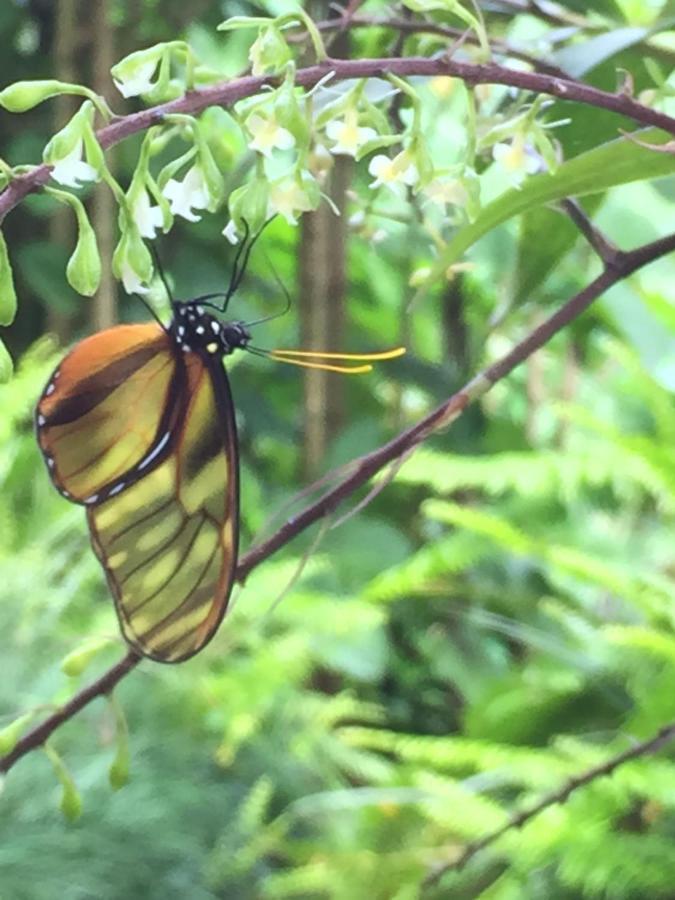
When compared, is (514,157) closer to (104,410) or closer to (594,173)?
(594,173)

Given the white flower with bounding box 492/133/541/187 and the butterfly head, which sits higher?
the white flower with bounding box 492/133/541/187

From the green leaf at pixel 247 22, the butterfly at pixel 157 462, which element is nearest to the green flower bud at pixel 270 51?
the green leaf at pixel 247 22

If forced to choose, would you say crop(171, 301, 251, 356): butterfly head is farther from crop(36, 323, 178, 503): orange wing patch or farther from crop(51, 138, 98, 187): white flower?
crop(51, 138, 98, 187): white flower

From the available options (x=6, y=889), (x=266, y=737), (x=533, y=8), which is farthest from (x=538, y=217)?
(x=266, y=737)

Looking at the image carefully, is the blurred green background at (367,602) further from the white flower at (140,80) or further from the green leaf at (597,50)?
the white flower at (140,80)

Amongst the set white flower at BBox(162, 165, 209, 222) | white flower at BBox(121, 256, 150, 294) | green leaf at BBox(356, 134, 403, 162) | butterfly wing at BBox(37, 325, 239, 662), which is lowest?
butterfly wing at BBox(37, 325, 239, 662)

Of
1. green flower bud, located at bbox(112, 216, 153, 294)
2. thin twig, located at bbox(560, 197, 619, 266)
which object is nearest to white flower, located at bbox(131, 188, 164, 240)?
green flower bud, located at bbox(112, 216, 153, 294)

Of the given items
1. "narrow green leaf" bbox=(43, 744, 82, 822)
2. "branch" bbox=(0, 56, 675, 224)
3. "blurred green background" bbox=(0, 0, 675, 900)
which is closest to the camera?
"branch" bbox=(0, 56, 675, 224)

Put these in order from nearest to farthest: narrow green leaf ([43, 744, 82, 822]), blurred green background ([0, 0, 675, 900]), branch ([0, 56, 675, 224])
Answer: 1. branch ([0, 56, 675, 224])
2. narrow green leaf ([43, 744, 82, 822])
3. blurred green background ([0, 0, 675, 900])
